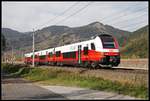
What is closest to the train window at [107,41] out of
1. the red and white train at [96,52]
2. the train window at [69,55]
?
the red and white train at [96,52]

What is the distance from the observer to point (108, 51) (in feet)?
117

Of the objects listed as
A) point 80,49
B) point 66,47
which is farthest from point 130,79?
point 66,47

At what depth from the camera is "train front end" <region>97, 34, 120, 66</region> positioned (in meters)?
35.3

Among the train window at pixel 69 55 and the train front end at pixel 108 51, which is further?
the train window at pixel 69 55

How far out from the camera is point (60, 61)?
54031mm

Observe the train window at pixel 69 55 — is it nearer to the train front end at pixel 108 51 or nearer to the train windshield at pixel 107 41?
the train windshield at pixel 107 41

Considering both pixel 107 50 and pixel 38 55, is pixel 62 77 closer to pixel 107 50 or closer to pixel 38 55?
pixel 107 50

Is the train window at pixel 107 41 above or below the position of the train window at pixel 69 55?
above

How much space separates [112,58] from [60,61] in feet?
63.1

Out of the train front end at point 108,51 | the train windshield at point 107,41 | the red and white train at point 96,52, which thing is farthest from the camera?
the train windshield at point 107,41

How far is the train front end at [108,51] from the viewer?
3534cm

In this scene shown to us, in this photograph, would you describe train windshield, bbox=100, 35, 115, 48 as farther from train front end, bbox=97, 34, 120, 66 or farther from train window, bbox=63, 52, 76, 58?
train window, bbox=63, 52, 76, 58

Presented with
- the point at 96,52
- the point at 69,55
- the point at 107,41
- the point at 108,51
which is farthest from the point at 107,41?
the point at 69,55

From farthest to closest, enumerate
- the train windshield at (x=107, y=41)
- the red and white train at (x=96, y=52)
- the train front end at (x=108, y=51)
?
the train windshield at (x=107, y=41) < the red and white train at (x=96, y=52) < the train front end at (x=108, y=51)
